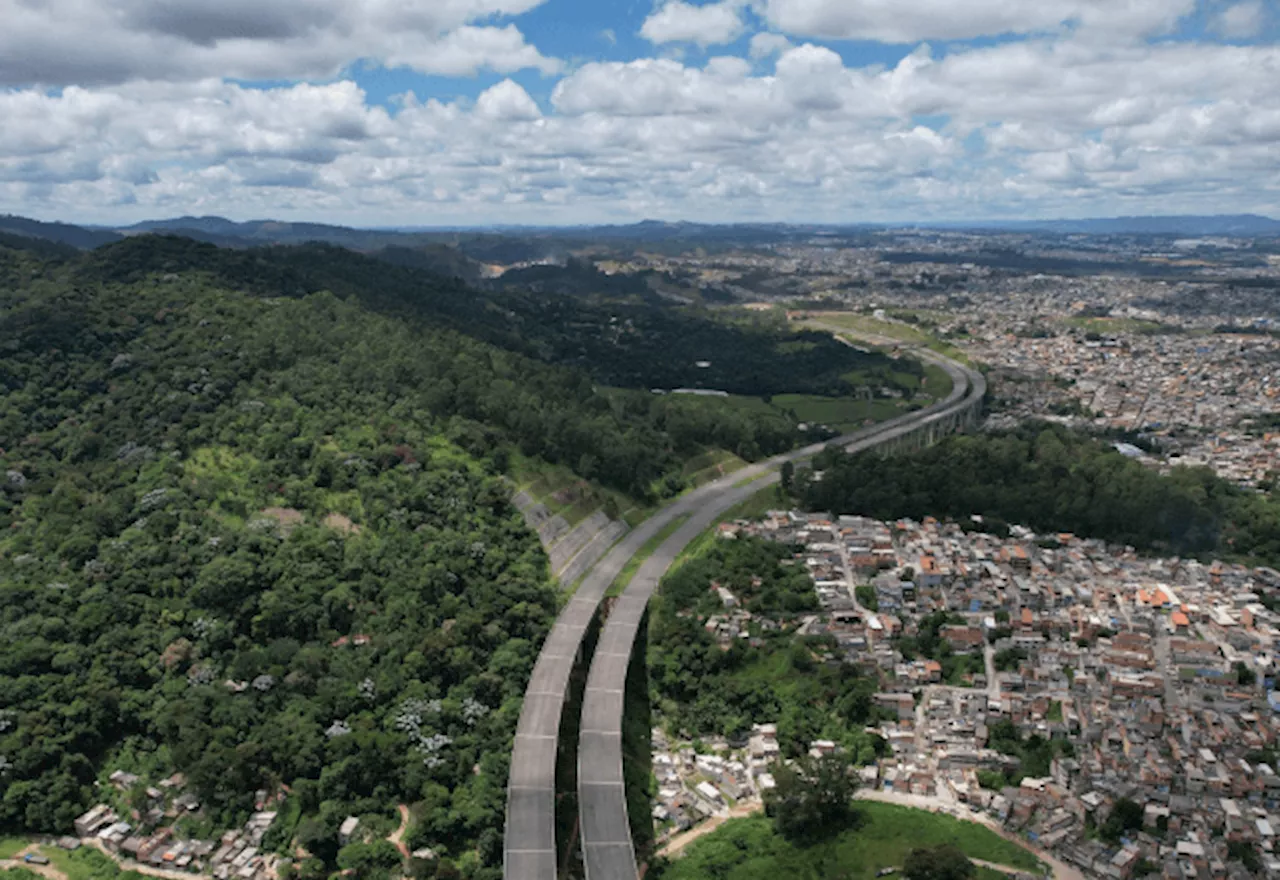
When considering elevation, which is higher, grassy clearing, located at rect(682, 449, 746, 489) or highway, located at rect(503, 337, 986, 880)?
grassy clearing, located at rect(682, 449, 746, 489)

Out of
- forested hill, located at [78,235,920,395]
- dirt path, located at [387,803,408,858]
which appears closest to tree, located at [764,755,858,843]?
dirt path, located at [387,803,408,858]

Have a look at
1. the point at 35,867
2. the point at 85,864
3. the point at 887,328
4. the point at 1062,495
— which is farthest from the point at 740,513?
the point at 887,328

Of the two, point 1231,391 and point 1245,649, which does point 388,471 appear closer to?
point 1245,649

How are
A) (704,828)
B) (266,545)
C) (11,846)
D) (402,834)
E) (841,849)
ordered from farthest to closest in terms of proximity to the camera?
(266,545), (704,828), (841,849), (402,834), (11,846)

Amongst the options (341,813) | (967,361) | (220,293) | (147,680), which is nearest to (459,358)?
(220,293)

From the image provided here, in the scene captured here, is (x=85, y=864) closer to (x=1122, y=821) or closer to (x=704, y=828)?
(x=704, y=828)

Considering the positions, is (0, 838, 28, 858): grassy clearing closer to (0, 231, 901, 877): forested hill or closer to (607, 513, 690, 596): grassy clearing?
(0, 231, 901, 877): forested hill
